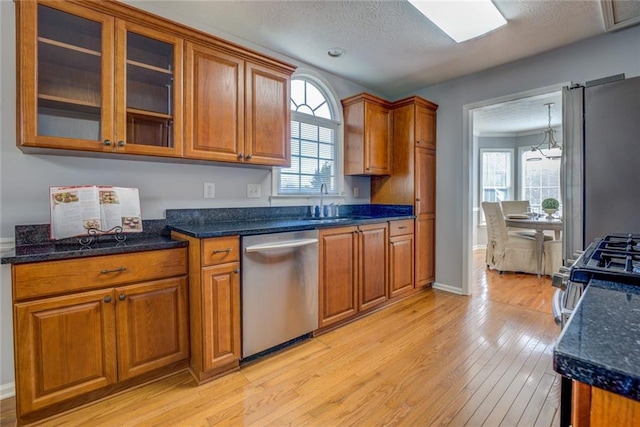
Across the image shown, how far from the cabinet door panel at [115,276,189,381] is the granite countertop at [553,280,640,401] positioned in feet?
6.18

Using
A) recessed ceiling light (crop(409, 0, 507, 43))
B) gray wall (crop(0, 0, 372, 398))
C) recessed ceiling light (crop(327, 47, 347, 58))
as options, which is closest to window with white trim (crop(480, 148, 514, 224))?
recessed ceiling light (crop(409, 0, 507, 43))

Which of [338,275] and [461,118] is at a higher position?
[461,118]

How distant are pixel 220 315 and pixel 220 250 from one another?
398 mm

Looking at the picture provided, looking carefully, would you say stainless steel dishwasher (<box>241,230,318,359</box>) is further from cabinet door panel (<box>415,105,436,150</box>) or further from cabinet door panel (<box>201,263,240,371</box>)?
cabinet door panel (<box>415,105,436,150</box>)

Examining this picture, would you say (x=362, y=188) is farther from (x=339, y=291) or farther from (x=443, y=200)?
(x=339, y=291)

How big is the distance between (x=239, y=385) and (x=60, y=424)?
863 mm

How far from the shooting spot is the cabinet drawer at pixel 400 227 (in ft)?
10.0

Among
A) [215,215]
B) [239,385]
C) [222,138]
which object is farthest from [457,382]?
[222,138]

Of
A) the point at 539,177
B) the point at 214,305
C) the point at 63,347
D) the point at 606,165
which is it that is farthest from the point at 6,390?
the point at 539,177

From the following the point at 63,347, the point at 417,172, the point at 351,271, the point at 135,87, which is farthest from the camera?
the point at 417,172

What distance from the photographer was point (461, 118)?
11.1ft

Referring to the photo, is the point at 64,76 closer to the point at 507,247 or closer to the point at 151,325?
the point at 151,325

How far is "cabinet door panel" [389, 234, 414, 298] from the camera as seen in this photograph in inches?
121

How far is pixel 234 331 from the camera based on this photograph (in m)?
1.91
